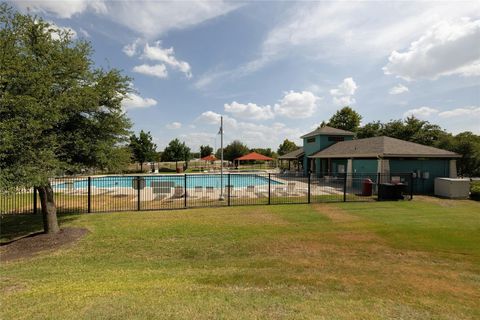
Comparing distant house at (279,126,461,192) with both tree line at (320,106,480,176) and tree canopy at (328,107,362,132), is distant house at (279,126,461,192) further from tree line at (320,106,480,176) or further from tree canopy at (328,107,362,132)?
tree canopy at (328,107,362,132)

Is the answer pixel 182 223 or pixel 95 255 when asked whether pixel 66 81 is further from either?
pixel 182 223

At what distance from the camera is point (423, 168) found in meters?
18.8

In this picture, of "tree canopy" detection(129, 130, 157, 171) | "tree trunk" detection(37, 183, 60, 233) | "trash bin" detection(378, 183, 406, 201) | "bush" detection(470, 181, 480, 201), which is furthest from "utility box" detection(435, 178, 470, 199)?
"tree canopy" detection(129, 130, 157, 171)

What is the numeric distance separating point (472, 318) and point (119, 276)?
574cm

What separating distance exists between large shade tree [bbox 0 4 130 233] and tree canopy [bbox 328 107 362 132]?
5084cm

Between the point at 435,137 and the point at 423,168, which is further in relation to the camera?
the point at 435,137

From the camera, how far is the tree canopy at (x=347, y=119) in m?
53.0

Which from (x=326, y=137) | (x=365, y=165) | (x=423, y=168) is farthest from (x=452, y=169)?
(x=326, y=137)

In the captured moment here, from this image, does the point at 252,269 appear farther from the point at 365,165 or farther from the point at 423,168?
the point at 423,168

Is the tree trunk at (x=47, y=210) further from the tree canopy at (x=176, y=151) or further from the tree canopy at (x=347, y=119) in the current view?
the tree canopy at (x=347, y=119)

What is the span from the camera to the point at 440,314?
12.2 feet

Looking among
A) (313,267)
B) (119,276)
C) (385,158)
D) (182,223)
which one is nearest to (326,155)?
(385,158)

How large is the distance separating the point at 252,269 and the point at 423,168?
1850 centimetres

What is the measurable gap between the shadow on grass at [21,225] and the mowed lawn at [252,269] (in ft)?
0.23
